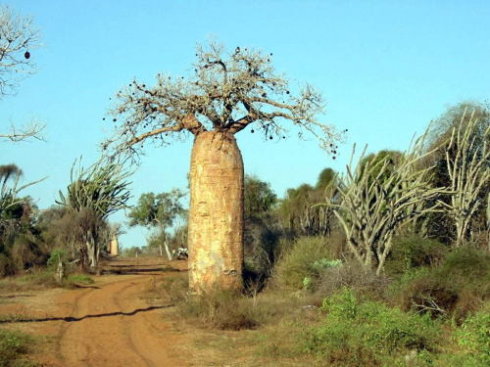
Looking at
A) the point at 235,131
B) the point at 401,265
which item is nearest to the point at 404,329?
the point at 401,265

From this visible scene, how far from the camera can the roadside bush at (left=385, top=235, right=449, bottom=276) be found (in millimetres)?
13141

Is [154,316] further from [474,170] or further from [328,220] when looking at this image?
[328,220]

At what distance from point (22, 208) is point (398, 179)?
20.0 m

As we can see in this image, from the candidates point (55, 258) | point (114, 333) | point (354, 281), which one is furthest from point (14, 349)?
point (55, 258)

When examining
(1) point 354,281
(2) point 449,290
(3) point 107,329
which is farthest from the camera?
(1) point 354,281

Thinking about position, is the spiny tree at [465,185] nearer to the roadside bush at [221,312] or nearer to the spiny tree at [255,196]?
the roadside bush at [221,312]

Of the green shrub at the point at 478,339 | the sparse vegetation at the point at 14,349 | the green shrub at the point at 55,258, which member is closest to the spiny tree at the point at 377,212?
the green shrub at the point at 478,339

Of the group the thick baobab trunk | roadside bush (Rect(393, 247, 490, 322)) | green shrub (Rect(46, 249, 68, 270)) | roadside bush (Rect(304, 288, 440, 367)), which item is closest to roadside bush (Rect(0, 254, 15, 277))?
green shrub (Rect(46, 249, 68, 270))

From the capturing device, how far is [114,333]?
34.1 ft

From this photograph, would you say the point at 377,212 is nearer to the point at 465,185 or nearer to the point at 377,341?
the point at 465,185

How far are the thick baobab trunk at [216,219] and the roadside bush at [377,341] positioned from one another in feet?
16.0

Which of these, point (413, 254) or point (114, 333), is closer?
point (114, 333)

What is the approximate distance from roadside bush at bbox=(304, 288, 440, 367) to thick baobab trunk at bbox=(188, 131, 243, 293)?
4875 millimetres

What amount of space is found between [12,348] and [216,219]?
5.78 meters
